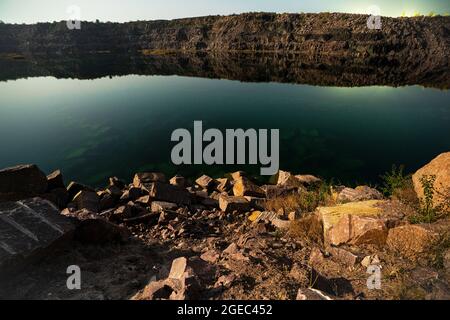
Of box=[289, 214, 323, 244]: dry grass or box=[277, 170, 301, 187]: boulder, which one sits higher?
box=[289, 214, 323, 244]: dry grass

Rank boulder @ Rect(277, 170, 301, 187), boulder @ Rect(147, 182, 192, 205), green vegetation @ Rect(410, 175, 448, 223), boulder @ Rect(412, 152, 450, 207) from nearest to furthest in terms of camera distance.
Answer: green vegetation @ Rect(410, 175, 448, 223) → boulder @ Rect(412, 152, 450, 207) → boulder @ Rect(147, 182, 192, 205) → boulder @ Rect(277, 170, 301, 187)

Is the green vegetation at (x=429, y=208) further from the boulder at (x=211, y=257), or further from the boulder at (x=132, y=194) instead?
the boulder at (x=132, y=194)

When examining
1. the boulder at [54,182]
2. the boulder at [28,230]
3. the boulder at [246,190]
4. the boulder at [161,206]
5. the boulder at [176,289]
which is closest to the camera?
the boulder at [176,289]

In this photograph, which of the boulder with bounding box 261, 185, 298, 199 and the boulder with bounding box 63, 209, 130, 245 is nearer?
Answer: the boulder with bounding box 63, 209, 130, 245

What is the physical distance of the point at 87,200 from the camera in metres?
11.8

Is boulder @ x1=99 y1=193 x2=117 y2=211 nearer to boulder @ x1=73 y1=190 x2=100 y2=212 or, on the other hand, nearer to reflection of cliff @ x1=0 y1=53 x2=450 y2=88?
boulder @ x1=73 y1=190 x2=100 y2=212

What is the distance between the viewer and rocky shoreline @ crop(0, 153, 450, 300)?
17.5 feet

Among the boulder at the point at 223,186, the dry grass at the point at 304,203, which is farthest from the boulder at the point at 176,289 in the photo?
the boulder at the point at 223,186

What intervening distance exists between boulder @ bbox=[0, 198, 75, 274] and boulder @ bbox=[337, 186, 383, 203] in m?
7.18

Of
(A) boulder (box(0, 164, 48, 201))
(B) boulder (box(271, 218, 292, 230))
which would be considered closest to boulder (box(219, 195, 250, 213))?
(B) boulder (box(271, 218, 292, 230))

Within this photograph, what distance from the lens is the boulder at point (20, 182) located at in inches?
398

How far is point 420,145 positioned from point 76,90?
40626mm

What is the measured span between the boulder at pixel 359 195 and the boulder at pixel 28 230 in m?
7.18
